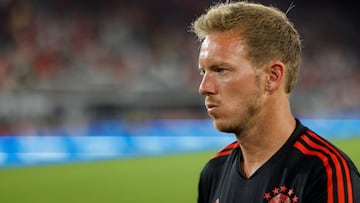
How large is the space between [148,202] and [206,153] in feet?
16.6

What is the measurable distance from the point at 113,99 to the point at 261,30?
1439 cm

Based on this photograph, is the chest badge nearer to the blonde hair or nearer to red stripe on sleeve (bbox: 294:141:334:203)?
red stripe on sleeve (bbox: 294:141:334:203)

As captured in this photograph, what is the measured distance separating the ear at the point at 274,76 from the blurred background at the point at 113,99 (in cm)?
487

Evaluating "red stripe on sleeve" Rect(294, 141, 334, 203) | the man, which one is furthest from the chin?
"red stripe on sleeve" Rect(294, 141, 334, 203)

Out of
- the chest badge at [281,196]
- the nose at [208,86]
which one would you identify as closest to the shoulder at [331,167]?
the chest badge at [281,196]

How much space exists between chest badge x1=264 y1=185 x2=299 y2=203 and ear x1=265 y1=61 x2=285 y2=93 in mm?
393

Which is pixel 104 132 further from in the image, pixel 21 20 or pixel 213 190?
pixel 213 190

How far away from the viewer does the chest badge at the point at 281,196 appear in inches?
85.4

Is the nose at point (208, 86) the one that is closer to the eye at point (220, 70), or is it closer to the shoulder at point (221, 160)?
the eye at point (220, 70)

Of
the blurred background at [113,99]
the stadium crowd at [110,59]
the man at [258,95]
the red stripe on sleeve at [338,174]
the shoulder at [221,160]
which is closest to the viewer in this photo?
the red stripe on sleeve at [338,174]

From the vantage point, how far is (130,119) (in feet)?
53.8

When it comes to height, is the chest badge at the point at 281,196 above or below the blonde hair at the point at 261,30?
below

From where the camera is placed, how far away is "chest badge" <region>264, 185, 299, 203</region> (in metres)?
2.17

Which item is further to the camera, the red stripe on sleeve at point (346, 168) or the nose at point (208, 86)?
the nose at point (208, 86)
